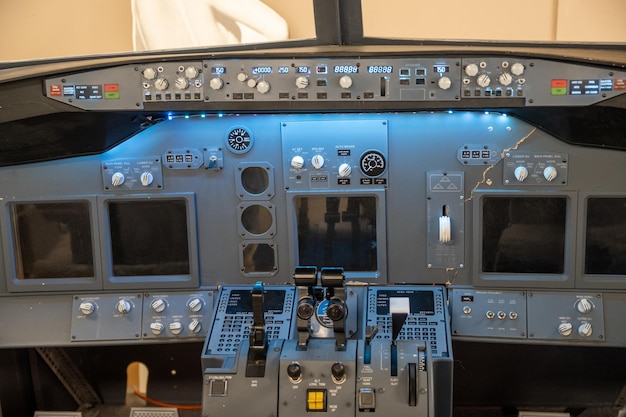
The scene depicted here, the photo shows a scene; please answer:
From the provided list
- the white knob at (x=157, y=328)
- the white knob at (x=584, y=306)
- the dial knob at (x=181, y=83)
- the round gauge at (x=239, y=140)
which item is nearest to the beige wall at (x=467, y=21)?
the dial knob at (x=181, y=83)

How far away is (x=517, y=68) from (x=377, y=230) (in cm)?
91

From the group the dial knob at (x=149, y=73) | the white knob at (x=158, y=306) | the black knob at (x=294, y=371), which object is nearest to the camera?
the black knob at (x=294, y=371)

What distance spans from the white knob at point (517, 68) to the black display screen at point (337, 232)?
0.81 m

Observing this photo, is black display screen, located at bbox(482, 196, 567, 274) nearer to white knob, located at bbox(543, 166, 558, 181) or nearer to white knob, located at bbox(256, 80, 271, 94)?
white knob, located at bbox(543, 166, 558, 181)

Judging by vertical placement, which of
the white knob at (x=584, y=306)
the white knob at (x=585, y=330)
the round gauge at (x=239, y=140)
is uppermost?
the round gauge at (x=239, y=140)

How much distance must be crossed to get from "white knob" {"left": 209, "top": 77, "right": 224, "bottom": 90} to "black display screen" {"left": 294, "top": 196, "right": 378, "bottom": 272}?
62 cm

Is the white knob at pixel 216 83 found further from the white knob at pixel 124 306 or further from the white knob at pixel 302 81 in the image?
the white knob at pixel 124 306

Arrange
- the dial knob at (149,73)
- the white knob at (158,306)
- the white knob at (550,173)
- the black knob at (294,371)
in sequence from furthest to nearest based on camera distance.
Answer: the white knob at (158,306)
the white knob at (550,173)
the dial knob at (149,73)
the black knob at (294,371)

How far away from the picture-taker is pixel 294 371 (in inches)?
97.8

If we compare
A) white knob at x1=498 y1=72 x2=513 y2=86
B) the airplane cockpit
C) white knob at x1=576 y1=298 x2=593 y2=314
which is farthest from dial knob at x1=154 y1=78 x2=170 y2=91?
white knob at x1=576 y1=298 x2=593 y2=314

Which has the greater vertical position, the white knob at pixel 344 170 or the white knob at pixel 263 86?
the white knob at pixel 263 86

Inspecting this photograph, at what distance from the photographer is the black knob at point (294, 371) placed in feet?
8.16

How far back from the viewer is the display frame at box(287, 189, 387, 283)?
305 cm

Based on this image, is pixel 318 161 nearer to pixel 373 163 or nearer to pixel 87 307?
pixel 373 163
